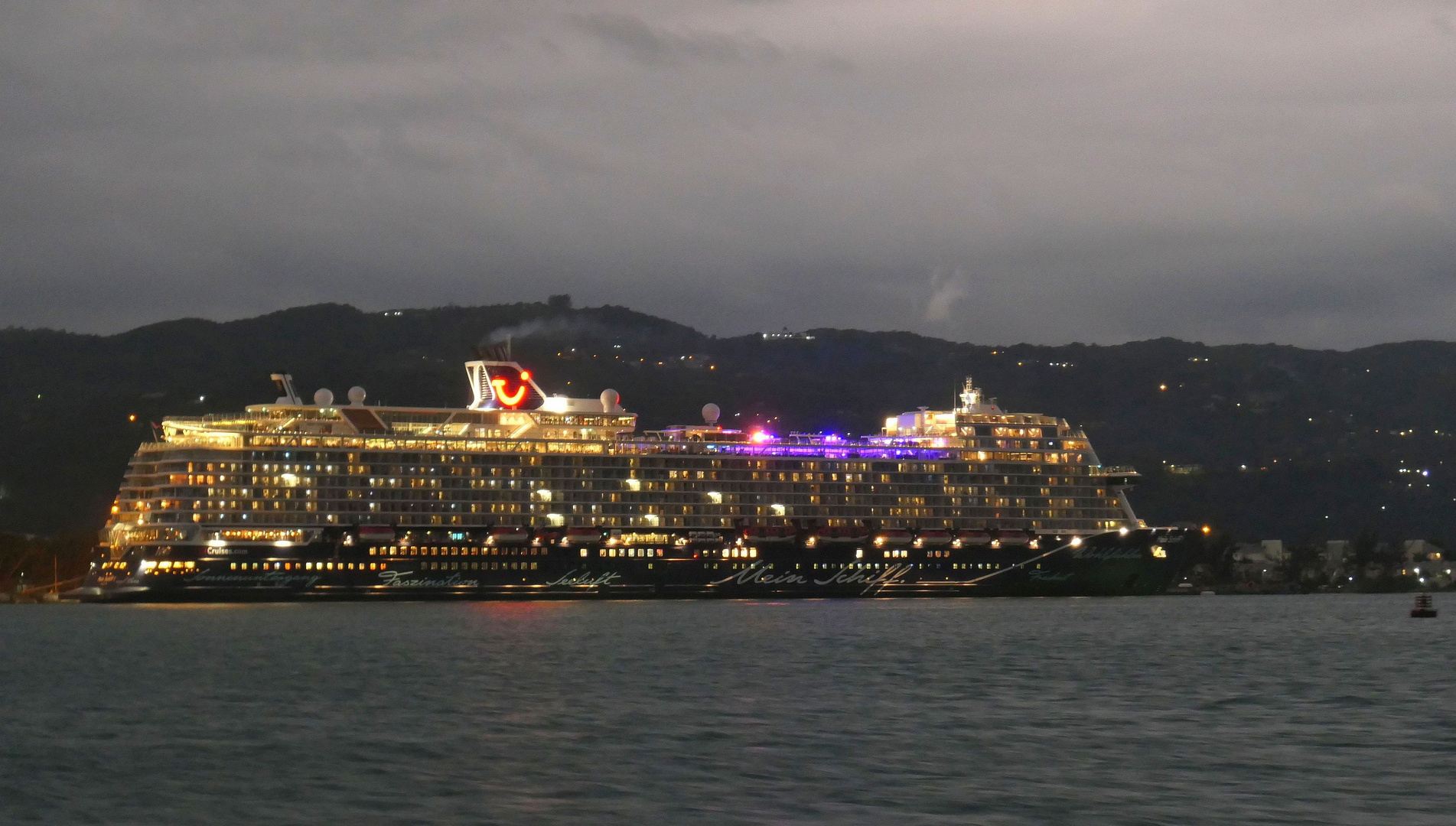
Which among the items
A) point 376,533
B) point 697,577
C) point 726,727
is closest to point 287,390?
point 376,533

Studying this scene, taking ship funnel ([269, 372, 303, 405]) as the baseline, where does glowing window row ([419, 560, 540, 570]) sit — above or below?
below

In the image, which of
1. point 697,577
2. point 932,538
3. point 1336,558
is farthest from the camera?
point 1336,558

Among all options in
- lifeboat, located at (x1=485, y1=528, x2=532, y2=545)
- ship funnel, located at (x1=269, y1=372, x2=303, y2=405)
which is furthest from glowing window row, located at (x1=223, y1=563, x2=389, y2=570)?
ship funnel, located at (x1=269, y1=372, x2=303, y2=405)

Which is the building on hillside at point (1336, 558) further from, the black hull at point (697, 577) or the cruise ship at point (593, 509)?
the cruise ship at point (593, 509)

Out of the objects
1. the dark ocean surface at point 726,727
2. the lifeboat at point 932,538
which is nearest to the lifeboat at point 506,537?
the lifeboat at point 932,538

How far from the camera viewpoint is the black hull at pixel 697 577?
10019 cm

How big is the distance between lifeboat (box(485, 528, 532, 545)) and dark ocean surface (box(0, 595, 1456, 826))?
25720 mm

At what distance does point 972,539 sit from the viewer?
11206cm

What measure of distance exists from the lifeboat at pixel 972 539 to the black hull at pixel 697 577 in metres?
0.51

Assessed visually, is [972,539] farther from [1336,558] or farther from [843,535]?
[1336,558]

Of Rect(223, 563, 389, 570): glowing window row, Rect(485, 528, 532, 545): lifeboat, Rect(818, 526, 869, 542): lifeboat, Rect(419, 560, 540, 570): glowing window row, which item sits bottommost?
Rect(419, 560, 540, 570): glowing window row

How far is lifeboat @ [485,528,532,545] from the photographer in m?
104

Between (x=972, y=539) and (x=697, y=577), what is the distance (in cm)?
1760

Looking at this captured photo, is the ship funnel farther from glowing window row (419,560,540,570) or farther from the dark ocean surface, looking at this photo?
the dark ocean surface
